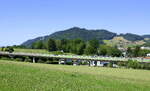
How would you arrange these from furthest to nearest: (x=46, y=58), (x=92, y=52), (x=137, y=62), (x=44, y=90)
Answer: (x=92, y=52), (x=46, y=58), (x=137, y=62), (x=44, y=90)

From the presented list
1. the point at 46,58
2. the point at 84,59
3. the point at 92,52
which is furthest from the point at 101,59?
the point at 92,52

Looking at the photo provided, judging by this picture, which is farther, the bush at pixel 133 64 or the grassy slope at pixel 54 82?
the bush at pixel 133 64

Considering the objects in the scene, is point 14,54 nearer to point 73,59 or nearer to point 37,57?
point 37,57

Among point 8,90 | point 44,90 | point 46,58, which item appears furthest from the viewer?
point 46,58

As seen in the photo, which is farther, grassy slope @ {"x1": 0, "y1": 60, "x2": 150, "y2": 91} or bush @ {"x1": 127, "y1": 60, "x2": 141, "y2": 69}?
bush @ {"x1": 127, "y1": 60, "x2": 141, "y2": 69}

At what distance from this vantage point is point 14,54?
164625 millimetres

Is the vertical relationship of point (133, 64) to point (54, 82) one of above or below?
below

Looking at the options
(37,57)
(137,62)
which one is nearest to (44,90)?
(137,62)

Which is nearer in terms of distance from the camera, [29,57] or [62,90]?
[62,90]

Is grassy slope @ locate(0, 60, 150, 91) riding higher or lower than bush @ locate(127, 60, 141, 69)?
higher

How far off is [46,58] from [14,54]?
818 inches

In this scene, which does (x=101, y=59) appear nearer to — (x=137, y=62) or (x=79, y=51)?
(x=137, y=62)

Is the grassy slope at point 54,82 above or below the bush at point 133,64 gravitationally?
above

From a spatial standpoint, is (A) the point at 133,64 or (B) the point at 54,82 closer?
(B) the point at 54,82
